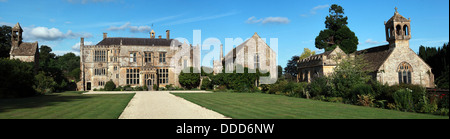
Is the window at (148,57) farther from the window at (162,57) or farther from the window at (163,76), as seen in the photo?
the window at (163,76)

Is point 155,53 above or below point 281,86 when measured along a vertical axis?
above

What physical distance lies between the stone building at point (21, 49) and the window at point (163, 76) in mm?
17531

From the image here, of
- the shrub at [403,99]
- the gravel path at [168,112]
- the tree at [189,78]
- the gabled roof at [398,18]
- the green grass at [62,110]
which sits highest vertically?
the gabled roof at [398,18]

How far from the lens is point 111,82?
147 ft

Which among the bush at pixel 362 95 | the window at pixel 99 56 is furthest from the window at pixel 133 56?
the bush at pixel 362 95

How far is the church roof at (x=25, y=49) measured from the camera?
43.9 m

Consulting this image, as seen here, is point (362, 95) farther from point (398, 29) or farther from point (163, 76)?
point (163, 76)

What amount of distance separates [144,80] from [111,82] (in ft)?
15.6

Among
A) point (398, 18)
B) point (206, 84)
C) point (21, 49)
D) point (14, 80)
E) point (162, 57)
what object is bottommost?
point (206, 84)

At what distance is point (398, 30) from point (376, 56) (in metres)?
3.60

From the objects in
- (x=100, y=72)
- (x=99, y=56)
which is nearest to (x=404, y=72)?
(x=100, y=72)

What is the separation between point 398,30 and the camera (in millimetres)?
31078
